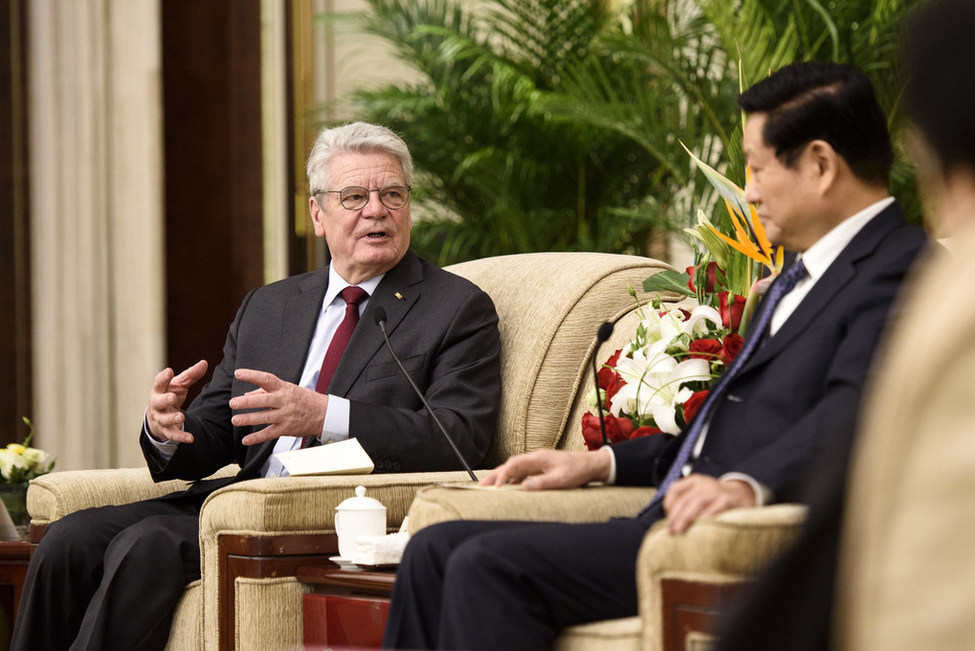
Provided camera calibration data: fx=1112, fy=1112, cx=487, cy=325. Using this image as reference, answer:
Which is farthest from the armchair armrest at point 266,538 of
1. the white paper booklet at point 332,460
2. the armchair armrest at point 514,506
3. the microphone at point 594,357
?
the microphone at point 594,357

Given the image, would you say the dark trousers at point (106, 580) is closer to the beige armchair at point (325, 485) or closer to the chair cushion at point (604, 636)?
the beige armchair at point (325, 485)

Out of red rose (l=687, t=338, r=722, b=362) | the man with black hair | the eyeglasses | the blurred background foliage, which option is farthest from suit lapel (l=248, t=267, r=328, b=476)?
the man with black hair

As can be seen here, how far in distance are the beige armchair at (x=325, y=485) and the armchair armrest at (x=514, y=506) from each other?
0.36m

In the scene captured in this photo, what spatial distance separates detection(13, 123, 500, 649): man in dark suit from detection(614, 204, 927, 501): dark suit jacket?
2.98 ft

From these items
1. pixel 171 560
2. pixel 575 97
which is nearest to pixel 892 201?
pixel 171 560

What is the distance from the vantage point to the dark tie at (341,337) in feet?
9.15

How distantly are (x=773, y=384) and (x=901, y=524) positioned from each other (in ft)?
3.56

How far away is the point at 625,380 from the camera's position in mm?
2271

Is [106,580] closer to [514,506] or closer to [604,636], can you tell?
[514,506]

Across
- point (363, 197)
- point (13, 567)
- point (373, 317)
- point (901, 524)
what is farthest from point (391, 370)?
point (901, 524)

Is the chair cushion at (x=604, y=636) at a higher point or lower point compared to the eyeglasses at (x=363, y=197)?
lower

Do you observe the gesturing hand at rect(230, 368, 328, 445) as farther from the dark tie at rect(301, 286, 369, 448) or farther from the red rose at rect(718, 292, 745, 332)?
the red rose at rect(718, 292, 745, 332)

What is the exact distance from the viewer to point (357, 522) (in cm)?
213

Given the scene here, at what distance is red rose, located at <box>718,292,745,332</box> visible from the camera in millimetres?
2197
